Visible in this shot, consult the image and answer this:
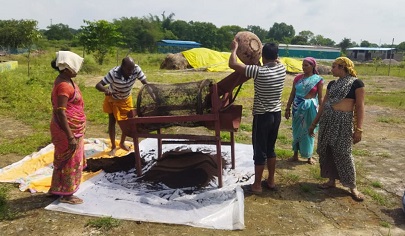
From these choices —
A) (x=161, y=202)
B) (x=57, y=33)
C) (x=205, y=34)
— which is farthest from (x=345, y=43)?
(x=161, y=202)

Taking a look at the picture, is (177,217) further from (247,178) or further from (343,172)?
(343,172)

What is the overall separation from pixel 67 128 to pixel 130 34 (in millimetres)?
62669

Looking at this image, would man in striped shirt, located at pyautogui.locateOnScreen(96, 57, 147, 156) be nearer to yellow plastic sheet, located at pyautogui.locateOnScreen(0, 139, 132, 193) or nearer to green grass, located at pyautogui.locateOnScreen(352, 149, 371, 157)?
yellow plastic sheet, located at pyautogui.locateOnScreen(0, 139, 132, 193)

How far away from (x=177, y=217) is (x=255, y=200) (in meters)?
1.11

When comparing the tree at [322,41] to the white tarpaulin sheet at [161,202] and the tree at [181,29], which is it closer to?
the tree at [181,29]

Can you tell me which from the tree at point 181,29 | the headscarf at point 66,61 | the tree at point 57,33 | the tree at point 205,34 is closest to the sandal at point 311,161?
the headscarf at point 66,61

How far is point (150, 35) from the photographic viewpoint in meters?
63.0

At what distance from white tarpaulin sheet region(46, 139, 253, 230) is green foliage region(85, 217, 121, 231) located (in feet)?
0.36

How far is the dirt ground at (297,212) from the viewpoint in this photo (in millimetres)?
3574

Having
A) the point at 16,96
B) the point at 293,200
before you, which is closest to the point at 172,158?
the point at 293,200

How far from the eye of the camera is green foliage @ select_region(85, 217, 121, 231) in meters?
3.57

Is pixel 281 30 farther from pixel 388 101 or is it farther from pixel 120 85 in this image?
pixel 120 85

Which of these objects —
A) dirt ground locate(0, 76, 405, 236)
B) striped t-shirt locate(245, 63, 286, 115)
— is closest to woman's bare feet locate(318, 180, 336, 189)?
dirt ground locate(0, 76, 405, 236)

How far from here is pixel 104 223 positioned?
3.61m
